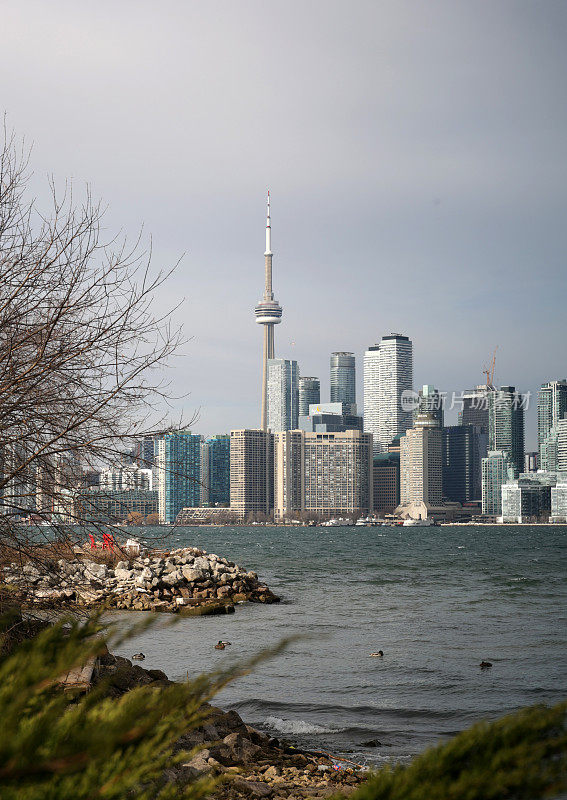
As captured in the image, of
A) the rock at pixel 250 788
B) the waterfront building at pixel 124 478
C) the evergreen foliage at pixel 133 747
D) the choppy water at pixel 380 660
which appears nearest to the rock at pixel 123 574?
the choppy water at pixel 380 660

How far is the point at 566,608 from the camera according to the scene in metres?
31.1

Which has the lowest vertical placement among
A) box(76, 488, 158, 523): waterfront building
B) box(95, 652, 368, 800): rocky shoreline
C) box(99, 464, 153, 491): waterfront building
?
box(95, 652, 368, 800): rocky shoreline

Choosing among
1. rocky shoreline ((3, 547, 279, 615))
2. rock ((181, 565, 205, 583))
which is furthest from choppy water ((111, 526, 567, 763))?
rock ((181, 565, 205, 583))

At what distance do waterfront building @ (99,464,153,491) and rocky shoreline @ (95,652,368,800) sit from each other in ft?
6.70

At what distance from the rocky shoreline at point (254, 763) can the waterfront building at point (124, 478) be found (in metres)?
2.04

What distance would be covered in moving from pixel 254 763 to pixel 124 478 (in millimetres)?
4120

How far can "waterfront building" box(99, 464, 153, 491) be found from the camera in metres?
8.90

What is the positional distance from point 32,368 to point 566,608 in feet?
90.8

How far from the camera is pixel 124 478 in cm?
909

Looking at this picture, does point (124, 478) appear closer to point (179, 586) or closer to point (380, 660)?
point (380, 660)

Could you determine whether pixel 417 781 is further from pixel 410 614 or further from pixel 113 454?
pixel 410 614

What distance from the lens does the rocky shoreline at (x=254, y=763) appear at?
898 cm

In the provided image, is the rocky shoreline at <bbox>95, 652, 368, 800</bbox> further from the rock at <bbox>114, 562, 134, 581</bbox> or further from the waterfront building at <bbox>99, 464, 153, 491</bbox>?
the rock at <bbox>114, 562, 134, 581</bbox>

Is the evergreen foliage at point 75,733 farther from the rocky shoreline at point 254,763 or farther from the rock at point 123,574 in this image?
the rock at point 123,574
